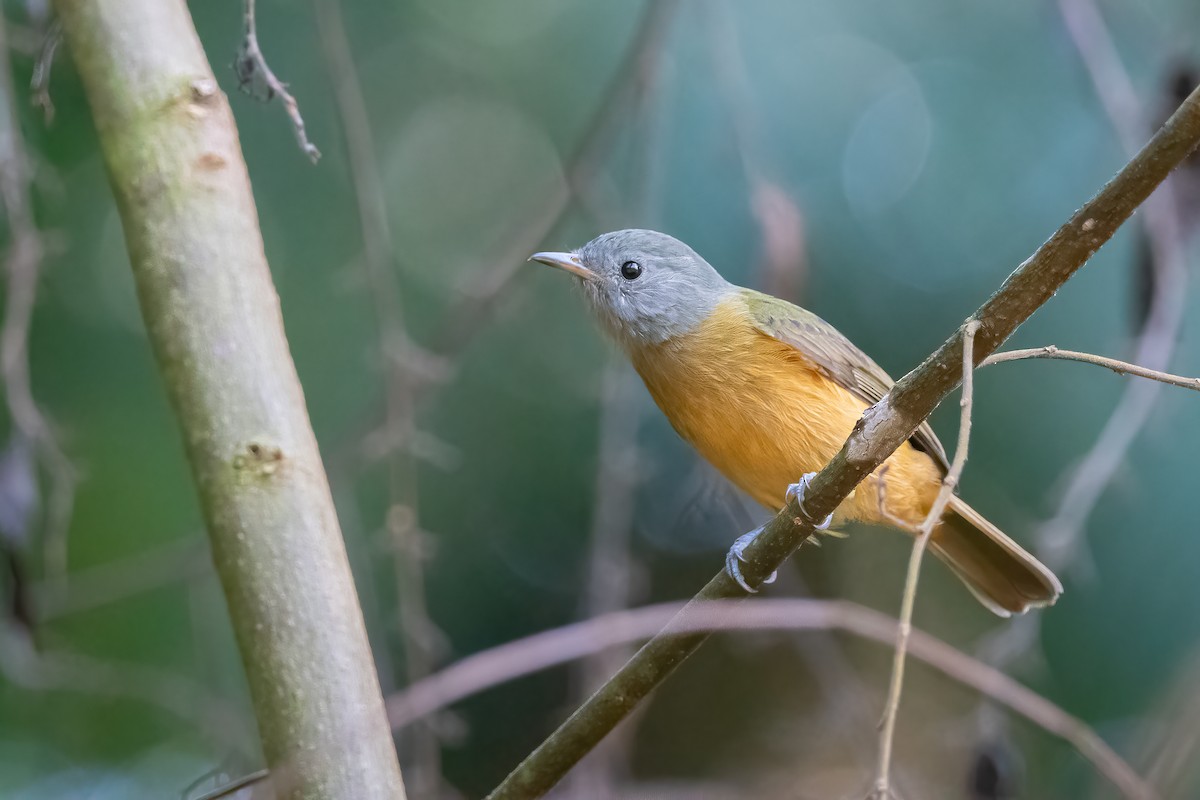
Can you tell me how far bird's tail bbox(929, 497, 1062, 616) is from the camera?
11.8 feet

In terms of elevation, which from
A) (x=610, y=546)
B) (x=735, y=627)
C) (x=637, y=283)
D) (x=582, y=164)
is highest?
(x=582, y=164)

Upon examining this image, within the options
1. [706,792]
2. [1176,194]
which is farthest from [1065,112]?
[706,792]

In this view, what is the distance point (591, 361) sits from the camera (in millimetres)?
5605

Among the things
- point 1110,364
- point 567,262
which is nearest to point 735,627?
point 1110,364

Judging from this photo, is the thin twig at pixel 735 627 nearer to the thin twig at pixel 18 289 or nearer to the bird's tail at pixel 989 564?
the thin twig at pixel 18 289

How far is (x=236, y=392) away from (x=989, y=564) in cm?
251

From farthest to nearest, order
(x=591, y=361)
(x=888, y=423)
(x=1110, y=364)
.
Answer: (x=591, y=361) < (x=888, y=423) < (x=1110, y=364)

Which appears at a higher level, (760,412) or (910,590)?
(910,590)

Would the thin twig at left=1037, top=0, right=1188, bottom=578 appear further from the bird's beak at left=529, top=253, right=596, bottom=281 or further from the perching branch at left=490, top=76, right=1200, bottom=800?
the bird's beak at left=529, top=253, right=596, bottom=281

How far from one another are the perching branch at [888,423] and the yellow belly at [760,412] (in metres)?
1.27

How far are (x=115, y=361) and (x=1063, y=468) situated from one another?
4113 mm

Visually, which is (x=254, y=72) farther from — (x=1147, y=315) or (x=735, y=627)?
(x=1147, y=315)

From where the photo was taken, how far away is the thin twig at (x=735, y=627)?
2.01 metres

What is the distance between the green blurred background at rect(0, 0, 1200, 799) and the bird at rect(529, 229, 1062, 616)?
0.51 feet
